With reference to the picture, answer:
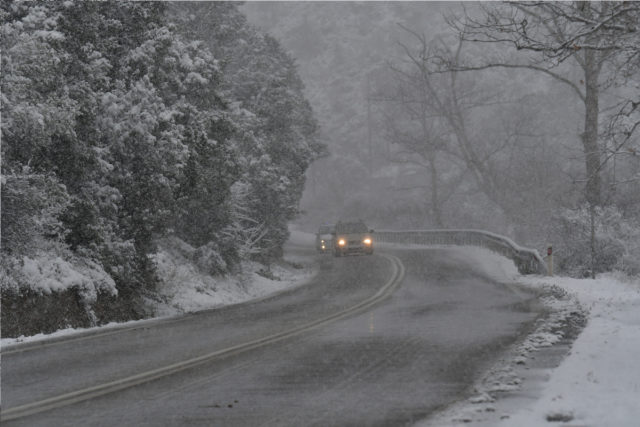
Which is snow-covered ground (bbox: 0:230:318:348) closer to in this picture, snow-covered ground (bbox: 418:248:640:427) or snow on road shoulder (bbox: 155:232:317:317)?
snow on road shoulder (bbox: 155:232:317:317)

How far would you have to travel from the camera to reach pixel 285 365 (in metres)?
9.55

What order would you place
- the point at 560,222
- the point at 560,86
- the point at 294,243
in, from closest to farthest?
the point at 560,222 → the point at 294,243 → the point at 560,86

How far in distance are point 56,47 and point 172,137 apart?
10.5ft

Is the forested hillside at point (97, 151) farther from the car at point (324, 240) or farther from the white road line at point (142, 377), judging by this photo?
the car at point (324, 240)

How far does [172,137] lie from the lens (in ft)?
57.7

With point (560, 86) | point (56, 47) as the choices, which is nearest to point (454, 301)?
point (56, 47)

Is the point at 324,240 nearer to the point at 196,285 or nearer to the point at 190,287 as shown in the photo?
the point at 196,285

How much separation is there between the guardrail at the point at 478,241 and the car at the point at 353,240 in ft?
18.3

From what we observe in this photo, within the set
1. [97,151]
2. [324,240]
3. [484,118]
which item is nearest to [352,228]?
[324,240]

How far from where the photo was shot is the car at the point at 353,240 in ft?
130

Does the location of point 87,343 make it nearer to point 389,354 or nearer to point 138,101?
point 389,354

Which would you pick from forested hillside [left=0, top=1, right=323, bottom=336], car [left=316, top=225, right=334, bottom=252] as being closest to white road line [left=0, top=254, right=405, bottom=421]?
forested hillside [left=0, top=1, right=323, bottom=336]

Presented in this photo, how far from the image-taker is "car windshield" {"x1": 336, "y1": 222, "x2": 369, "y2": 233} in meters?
40.2

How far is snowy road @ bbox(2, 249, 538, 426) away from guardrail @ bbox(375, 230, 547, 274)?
25.4ft
